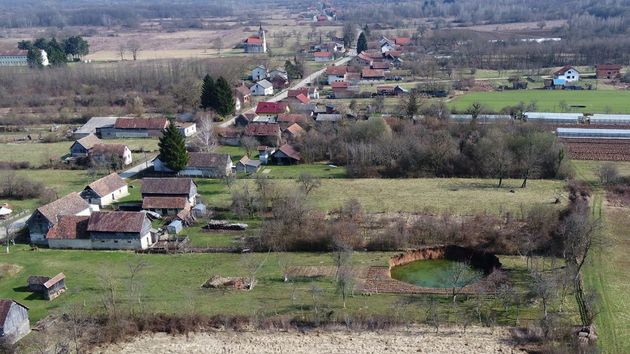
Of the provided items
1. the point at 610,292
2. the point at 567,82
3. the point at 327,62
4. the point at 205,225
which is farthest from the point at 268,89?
the point at 610,292

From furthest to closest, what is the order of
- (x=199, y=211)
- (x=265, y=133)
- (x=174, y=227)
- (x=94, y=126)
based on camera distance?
(x=94, y=126)
(x=265, y=133)
(x=199, y=211)
(x=174, y=227)

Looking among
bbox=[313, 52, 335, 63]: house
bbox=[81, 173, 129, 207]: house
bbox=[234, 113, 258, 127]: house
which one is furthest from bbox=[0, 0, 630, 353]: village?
bbox=[313, 52, 335, 63]: house

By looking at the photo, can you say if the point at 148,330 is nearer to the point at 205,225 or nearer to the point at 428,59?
the point at 205,225

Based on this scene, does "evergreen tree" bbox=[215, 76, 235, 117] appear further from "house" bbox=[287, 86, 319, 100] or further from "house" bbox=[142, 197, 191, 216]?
"house" bbox=[142, 197, 191, 216]

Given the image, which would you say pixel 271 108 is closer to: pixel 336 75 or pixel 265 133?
pixel 265 133

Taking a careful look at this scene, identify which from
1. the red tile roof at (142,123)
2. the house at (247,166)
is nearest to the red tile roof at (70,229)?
the house at (247,166)

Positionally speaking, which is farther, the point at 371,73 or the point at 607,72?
the point at 371,73

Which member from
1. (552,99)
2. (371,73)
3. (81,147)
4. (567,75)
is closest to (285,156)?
(81,147)
